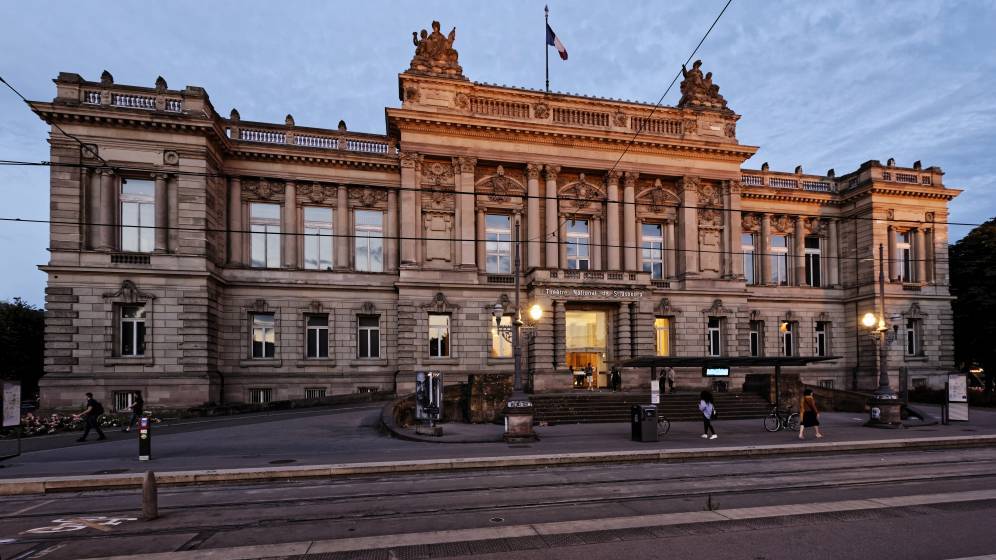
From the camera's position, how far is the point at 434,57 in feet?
125

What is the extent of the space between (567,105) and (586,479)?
3088 centimetres

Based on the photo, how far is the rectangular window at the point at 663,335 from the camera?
4097 centimetres

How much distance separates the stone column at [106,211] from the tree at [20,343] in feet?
86.0

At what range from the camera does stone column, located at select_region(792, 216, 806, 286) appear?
1844 inches

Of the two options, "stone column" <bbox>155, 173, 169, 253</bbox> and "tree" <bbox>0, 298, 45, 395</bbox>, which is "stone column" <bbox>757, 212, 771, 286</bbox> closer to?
"stone column" <bbox>155, 173, 169, 253</bbox>

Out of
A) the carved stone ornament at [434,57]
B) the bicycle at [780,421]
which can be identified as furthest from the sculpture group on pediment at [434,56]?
the bicycle at [780,421]

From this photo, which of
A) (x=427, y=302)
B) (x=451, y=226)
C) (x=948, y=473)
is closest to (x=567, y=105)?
(x=451, y=226)

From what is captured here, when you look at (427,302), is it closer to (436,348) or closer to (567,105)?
(436,348)

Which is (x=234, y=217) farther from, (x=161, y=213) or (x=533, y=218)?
(x=533, y=218)

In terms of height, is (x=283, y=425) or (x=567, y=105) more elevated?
(x=567, y=105)

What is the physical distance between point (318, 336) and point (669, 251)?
25226 millimetres

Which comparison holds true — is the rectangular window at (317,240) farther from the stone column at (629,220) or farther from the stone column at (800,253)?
the stone column at (800,253)

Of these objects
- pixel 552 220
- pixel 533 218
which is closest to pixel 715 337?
pixel 552 220

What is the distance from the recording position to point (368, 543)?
28.7 feet
